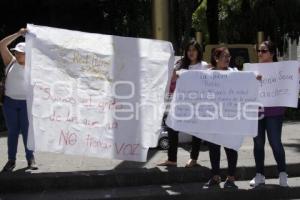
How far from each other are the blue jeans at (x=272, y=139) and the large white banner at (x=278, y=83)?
189mm

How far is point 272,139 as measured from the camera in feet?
20.8

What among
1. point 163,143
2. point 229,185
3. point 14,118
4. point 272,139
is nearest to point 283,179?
point 272,139

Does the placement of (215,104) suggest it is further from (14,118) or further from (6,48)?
(6,48)

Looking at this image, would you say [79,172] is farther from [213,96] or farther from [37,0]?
[37,0]

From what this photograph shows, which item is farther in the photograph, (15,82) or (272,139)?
(15,82)

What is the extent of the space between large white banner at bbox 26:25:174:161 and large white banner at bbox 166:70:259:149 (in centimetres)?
29

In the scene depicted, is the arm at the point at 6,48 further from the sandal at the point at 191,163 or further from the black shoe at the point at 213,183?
the black shoe at the point at 213,183

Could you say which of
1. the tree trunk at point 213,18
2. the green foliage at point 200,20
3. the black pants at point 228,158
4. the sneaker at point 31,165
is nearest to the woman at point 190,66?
the black pants at point 228,158

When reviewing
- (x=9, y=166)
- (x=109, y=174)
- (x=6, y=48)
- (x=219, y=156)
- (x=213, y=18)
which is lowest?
(x=109, y=174)

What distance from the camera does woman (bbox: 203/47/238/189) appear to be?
6367 millimetres

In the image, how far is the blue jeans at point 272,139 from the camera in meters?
6.32

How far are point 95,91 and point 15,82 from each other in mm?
979

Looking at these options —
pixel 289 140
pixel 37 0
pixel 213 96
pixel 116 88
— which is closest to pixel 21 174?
pixel 116 88

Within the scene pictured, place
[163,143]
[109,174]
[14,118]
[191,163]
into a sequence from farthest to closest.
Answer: [163,143] < [191,163] < [14,118] < [109,174]
